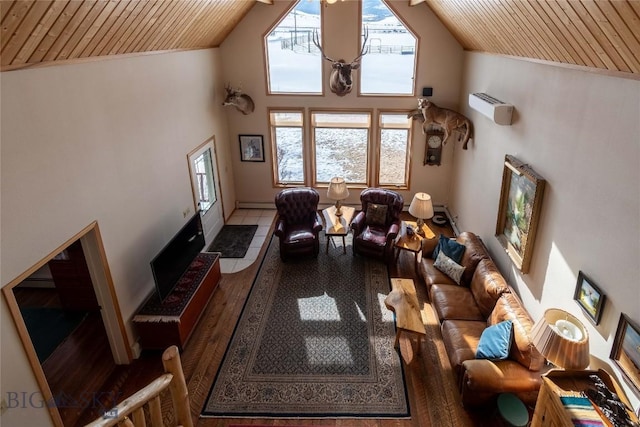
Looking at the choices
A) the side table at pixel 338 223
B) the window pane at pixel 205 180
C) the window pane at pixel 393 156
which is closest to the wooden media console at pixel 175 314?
the window pane at pixel 205 180

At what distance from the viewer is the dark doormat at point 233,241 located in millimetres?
7508

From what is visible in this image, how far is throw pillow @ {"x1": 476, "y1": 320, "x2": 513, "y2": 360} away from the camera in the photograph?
411 cm

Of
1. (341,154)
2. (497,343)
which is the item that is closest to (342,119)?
(341,154)

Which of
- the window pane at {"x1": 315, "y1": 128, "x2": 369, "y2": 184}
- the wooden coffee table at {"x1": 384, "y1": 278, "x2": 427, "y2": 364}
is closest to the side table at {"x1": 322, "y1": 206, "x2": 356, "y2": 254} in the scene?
the window pane at {"x1": 315, "y1": 128, "x2": 369, "y2": 184}

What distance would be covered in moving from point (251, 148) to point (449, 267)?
5048 millimetres

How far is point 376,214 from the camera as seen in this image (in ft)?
24.2

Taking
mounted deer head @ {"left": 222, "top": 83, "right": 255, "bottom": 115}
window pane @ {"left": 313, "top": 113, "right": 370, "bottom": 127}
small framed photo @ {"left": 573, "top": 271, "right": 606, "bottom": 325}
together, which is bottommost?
small framed photo @ {"left": 573, "top": 271, "right": 606, "bottom": 325}

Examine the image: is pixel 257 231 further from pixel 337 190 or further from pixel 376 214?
pixel 376 214

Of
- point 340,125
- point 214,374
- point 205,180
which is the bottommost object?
point 214,374

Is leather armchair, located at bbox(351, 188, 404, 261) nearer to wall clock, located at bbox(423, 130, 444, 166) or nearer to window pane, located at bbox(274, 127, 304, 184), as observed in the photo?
wall clock, located at bbox(423, 130, 444, 166)

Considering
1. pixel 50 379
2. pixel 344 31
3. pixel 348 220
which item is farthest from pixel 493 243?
pixel 50 379

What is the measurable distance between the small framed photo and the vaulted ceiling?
167 centimetres

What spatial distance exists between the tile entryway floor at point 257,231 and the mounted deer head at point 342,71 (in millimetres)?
3079

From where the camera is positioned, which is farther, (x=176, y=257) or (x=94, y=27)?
(x=176, y=257)
